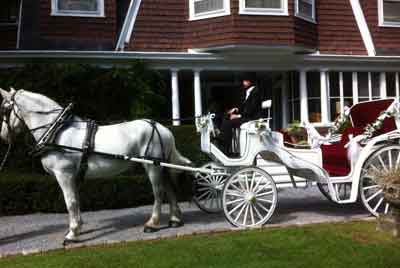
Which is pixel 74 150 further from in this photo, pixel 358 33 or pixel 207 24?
Result: pixel 358 33

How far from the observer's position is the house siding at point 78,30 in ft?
49.9

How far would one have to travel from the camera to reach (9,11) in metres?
16.2

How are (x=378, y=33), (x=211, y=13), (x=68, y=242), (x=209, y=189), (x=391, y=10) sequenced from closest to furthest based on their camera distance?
(x=68, y=242), (x=209, y=189), (x=211, y=13), (x=378, y=33), (x=391, y=10)

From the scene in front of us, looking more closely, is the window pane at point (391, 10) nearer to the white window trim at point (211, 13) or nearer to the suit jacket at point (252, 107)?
the white window trim at point (211, 13)

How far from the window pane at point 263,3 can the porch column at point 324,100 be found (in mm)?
3068

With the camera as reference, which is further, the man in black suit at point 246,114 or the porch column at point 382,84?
the porch column at point 382,84

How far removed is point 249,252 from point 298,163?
7.88ft

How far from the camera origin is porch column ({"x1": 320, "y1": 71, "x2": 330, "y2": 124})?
17.4m

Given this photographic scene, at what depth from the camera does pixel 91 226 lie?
8406 mm

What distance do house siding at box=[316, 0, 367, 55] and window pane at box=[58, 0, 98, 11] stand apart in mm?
7690

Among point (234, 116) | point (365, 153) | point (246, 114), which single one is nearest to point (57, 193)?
point (234, 116)

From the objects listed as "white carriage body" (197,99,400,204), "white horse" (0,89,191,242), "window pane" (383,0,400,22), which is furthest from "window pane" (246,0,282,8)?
"white horse" (0,89,191,242)

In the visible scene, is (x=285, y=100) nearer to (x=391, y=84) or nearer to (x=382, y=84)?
(x=382, y=84)

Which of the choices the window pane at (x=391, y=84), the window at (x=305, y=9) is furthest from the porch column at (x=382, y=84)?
the window at (x=305, y=9)
